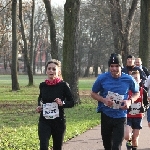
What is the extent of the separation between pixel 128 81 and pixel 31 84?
33178 mm

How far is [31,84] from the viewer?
131 feet

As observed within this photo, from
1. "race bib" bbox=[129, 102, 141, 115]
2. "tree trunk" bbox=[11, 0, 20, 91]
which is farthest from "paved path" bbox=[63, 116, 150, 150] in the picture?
"tree trunk" bbox=[11, 0, 20, 91]

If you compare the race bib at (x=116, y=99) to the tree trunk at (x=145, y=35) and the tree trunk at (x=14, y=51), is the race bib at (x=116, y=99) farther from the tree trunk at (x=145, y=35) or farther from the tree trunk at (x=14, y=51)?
the tree trunk at (x=14, y=51)

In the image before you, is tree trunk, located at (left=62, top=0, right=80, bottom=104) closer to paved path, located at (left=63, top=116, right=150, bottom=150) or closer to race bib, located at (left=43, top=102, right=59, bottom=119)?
paved path, located at (left=63, top=116, right=150, bottom=150)

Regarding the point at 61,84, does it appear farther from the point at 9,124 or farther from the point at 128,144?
the point at 9,124

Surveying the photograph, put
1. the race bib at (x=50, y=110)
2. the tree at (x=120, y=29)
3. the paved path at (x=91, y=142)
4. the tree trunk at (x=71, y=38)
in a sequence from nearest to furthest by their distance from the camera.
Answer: the race bib at (x=50, y=110), the paved path at (x=91, y=142), the tree trunk at (x=71, y=38), the tree at (x=120, y=29)

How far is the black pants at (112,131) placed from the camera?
6.76m

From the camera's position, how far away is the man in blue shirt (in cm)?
680

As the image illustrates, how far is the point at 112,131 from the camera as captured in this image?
6.94 meters

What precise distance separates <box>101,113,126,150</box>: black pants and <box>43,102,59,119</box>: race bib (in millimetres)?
786

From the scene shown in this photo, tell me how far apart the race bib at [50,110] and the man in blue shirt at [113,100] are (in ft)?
2.22

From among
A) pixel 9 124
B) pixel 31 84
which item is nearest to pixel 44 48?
pixel 31 84

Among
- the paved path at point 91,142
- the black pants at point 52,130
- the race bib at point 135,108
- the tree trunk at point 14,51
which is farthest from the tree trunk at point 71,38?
the tree trunk at point 14,51

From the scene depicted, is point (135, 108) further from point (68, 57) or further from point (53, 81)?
point (68, 57)
